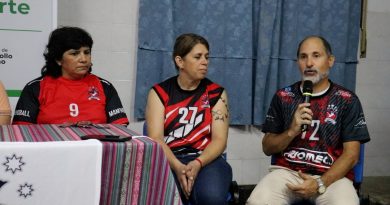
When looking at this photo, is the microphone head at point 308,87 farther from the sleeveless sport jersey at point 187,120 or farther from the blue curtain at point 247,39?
the blue curtain at point 247,39

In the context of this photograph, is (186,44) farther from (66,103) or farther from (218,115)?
(66,103)

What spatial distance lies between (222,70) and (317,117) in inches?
49.2

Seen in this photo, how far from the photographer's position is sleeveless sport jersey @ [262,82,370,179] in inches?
84.5

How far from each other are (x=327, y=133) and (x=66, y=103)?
130 centimetres

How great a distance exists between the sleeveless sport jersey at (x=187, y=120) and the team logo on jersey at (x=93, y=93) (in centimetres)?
31

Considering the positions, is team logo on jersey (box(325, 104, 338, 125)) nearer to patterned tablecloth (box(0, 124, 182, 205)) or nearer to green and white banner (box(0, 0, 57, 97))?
patterned tablecloth (box(0, 124, 182, 205))

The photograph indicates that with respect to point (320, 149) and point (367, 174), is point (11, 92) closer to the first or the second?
point (320, 149)

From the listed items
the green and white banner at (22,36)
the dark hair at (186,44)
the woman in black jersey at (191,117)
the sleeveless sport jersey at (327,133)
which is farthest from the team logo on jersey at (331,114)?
the green and white banner at (22,36)

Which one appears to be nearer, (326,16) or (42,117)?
(42,117)

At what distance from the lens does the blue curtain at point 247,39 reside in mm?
3195

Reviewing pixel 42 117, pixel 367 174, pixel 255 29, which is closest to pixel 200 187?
pixel 42 117

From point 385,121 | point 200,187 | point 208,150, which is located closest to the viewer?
point 200,187

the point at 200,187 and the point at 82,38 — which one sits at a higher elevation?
the point at 82,38

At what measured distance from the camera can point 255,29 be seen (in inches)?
134
